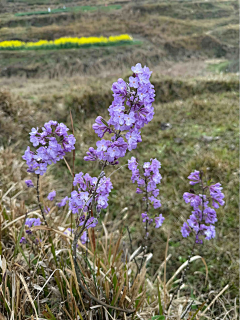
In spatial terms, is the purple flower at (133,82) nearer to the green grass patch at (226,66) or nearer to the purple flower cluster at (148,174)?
the purple flower cluster at (148,174)

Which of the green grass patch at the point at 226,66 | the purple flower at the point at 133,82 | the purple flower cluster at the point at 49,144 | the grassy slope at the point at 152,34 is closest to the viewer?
the purple flower at the point at 133,82

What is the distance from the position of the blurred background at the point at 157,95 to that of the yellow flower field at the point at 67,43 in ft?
0.48

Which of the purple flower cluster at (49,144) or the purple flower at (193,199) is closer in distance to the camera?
the purple flower cluster at (49,144)

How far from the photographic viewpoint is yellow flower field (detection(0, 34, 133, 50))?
543 cm

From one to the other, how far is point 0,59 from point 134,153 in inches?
166

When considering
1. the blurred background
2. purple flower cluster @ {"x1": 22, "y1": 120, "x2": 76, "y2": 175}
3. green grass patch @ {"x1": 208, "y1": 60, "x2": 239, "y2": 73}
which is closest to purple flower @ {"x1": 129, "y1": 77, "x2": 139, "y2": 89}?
purple flower cluster @ {"x1": 22, "y1": 120, "x2": 76, "y2": 175}

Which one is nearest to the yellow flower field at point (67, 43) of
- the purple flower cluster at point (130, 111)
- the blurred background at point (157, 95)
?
the blurred background at point (157, 95)

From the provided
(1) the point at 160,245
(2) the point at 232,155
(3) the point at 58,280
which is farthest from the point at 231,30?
(3) the point at 58,280

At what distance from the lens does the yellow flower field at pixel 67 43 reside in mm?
5434

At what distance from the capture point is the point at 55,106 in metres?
7.13

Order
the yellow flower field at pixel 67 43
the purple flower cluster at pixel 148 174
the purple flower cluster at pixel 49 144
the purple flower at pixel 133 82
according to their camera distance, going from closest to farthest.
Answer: the purple flower at pixel 133 82
the purple flower cluster at pixel 49 144
the purple flower cluster at pixel 148 174
the yellow flower field at pixel 67 43

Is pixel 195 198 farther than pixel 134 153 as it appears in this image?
No

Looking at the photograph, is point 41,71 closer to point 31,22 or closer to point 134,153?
point 31,22

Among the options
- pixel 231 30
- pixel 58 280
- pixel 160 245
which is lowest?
pixel 160 245
